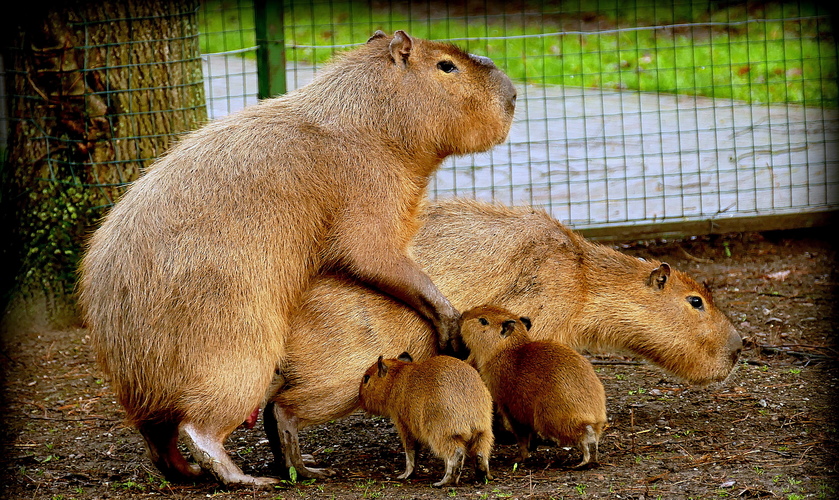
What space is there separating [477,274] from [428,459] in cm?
88

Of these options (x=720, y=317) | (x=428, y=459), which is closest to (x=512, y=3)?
(x=720, y=317)

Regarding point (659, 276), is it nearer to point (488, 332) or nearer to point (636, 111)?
point (488, 332)

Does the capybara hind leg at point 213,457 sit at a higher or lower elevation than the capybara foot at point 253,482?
higher

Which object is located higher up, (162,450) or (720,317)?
(720,317)

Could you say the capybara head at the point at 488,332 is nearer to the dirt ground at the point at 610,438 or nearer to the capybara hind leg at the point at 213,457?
the dirt ground at the point at 610,438

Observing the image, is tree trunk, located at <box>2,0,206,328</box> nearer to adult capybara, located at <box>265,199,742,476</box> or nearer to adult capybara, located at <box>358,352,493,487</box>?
adult capybara, located at <box>265,199,742,476</box>

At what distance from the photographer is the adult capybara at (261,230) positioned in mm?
3945

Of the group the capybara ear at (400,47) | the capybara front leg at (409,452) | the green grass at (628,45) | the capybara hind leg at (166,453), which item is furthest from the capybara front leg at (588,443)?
the green grass at (628,45)

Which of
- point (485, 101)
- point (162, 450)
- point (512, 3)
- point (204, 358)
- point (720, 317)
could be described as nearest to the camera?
point (204, 358)

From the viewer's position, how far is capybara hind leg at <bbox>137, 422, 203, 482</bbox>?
417 cm

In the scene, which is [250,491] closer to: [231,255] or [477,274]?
[231,255]

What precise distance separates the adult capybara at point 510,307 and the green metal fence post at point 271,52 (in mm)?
2542

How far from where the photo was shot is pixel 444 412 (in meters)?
3.89

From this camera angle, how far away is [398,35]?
4.40m
